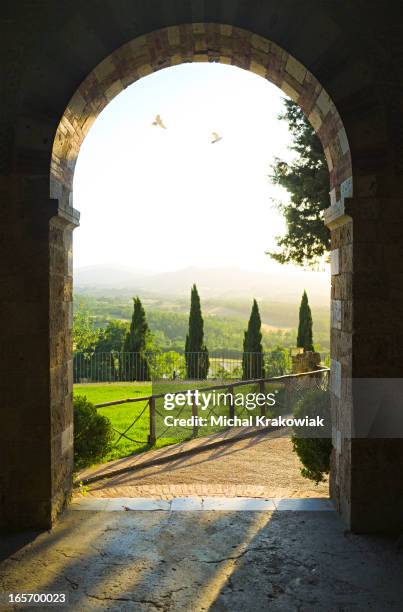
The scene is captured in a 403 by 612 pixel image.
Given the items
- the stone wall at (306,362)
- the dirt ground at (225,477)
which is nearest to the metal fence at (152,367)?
the stone wall at (306,362)

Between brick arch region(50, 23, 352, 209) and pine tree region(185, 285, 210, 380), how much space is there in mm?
13969

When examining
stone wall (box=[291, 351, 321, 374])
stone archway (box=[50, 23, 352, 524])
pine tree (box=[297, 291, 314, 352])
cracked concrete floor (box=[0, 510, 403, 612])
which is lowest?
cracked concrete floor (box=[0, 510, 403, 612])

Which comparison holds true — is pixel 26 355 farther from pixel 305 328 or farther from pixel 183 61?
pixel 305 328

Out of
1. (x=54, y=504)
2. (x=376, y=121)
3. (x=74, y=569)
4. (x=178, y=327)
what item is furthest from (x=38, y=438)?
(x=178, y=327)

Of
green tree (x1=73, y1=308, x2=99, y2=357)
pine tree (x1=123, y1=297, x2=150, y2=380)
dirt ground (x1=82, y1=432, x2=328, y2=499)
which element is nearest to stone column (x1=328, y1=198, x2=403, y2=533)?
dirt ground (x1=82, y1=432, x2=328, y2=499)

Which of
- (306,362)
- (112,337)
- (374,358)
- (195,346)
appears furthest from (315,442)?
(112,337)

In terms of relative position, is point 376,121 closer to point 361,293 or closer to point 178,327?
point 361,293

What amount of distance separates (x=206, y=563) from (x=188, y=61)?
179 inches

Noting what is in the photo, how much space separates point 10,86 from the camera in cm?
389

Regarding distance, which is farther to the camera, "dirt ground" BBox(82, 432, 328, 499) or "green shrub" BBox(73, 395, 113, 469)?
"dirt ground" BBox(82, 432, 328, 499)

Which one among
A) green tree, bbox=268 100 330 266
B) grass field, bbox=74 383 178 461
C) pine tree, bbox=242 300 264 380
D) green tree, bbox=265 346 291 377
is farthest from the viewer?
green tree, bbox=265 346 291 377

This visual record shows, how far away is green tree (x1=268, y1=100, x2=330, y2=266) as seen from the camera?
1101 centimetres

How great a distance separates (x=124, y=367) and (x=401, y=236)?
48.5 feet

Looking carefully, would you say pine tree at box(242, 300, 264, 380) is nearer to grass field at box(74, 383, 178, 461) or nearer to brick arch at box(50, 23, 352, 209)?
grass field at box(74, 383, 178, 461)
